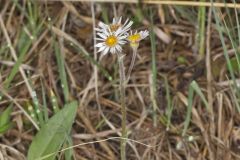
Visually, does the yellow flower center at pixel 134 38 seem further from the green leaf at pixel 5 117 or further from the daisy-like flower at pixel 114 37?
the green leaf at pixel 5 117

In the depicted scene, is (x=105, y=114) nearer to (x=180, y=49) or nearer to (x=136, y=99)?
(x=136, y=99)

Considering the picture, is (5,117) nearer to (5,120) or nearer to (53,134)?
(5,120)

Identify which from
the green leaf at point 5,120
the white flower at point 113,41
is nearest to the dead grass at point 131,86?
the green leaf at point 5,120

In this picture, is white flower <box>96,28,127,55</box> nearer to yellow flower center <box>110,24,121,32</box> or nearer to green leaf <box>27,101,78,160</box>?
yellow flower center <box>110,24,121,32</box>

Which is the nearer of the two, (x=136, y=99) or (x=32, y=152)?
(x=32, y=152)

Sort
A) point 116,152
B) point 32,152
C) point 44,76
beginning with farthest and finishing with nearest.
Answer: point 44,76
point 116,152
point 32,152

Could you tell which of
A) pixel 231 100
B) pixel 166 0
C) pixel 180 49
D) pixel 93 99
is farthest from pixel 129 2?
pixel 231 100
